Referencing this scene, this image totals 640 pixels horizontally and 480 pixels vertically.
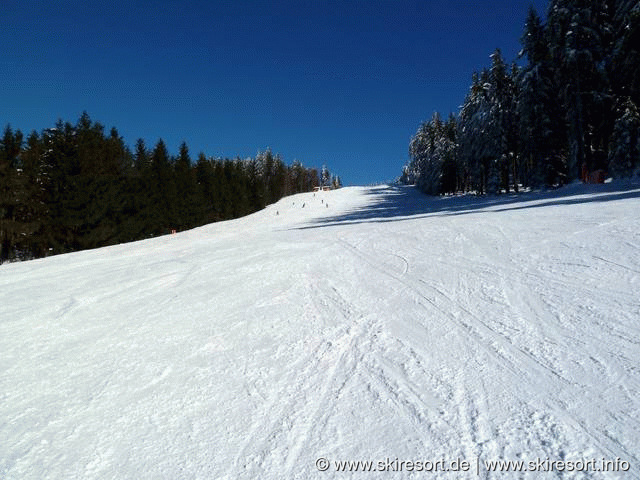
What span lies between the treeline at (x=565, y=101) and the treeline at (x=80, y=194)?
35.5m

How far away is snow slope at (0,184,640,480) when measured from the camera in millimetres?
3109

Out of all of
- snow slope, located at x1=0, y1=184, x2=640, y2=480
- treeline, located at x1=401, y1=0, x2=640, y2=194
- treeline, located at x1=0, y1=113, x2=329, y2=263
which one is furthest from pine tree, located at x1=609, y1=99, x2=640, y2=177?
treeline, located at x1=0, y1=113, x2=329, y2=263

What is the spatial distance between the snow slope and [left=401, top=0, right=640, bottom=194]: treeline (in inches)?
729

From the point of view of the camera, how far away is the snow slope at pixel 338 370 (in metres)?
3.11

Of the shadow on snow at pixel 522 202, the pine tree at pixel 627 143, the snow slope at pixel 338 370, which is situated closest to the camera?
the snow slope at pixel 338 370

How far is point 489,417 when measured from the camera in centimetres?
328

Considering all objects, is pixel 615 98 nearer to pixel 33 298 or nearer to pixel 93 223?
pixel 33 298

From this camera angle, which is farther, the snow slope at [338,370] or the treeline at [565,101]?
the treeline at [565,101]

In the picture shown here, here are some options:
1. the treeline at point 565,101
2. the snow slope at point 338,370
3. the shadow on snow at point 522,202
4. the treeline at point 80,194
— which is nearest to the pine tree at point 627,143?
the treeline at point 565,101

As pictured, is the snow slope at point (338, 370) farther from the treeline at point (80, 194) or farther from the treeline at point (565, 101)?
the treeline at point (80, 194)

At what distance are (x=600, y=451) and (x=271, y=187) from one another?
9995 centimetres

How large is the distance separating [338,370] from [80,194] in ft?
105

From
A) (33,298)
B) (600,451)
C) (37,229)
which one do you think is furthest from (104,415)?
(37,229)

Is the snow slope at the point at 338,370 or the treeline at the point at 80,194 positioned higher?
the treeline at the point at 80,194
